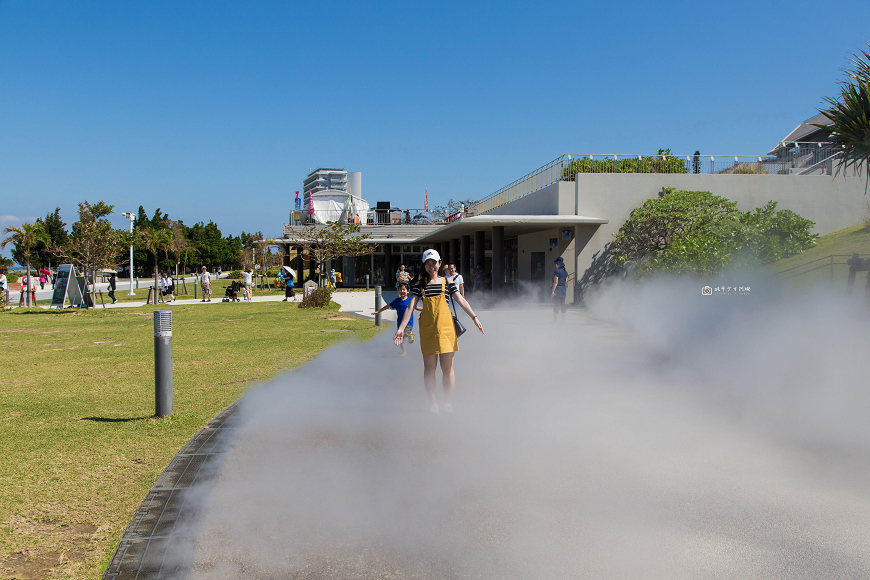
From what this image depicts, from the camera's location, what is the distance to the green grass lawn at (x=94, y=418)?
378cm

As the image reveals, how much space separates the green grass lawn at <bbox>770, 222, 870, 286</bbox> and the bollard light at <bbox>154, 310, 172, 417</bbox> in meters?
13.6

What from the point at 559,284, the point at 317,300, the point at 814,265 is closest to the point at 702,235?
the point at 814,265

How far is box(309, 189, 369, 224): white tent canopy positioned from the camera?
4497 cm

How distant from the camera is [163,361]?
6.35m

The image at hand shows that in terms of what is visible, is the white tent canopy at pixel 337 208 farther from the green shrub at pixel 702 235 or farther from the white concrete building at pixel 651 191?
the green shrub at pixel 702 235

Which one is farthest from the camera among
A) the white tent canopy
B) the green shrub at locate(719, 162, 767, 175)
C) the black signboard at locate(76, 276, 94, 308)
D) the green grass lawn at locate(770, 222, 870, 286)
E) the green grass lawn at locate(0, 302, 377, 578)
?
the white tent canopy

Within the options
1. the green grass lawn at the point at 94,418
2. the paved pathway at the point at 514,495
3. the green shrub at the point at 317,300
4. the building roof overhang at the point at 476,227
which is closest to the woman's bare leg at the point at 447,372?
the paved pathway at the point at 514,495

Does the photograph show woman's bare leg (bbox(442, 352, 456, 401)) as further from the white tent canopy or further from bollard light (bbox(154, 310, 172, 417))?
the white tent canopy

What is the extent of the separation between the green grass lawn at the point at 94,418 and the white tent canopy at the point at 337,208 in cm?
2939

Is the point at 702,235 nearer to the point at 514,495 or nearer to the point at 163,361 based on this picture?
the point at 163,361

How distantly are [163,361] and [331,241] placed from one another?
3102 cm

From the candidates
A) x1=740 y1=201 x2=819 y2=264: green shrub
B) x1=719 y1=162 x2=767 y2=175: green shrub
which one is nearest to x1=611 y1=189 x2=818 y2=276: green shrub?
x1=740 y1=201 x2=819 y2=264: green shrub

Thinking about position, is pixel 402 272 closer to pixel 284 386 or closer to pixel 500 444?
pixel 284 386

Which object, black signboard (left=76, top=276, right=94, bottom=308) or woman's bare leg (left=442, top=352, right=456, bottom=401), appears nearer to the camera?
woman's bare leg (left=442, top=352, right=456, bottom=401)
